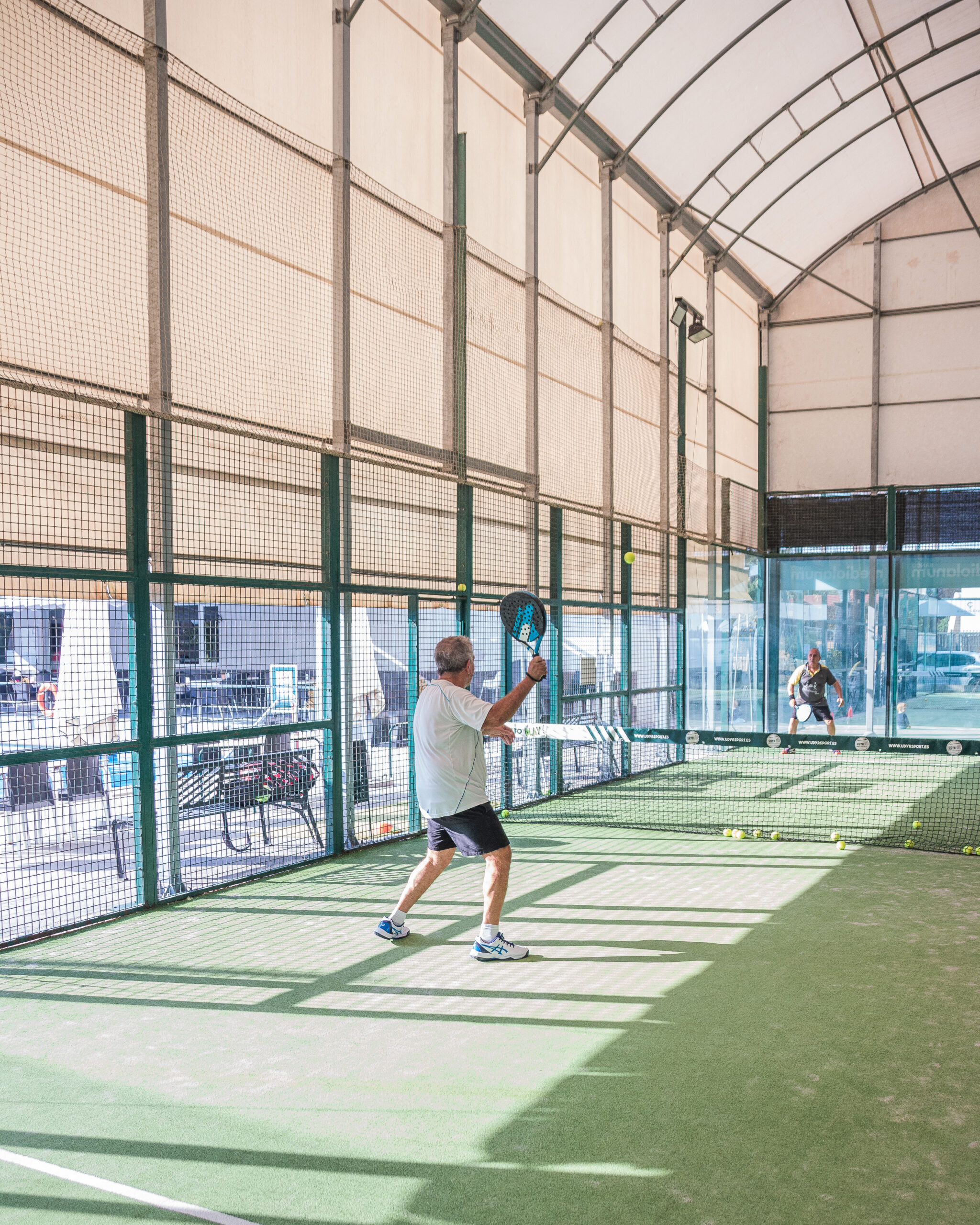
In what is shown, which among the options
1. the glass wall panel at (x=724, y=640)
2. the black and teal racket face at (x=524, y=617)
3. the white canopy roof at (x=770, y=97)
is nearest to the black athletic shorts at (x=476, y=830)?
the black and teal racket face at (x=524, y=617)

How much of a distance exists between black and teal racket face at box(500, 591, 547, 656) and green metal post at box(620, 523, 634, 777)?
5.79 metres

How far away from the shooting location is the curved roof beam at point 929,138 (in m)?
13.7

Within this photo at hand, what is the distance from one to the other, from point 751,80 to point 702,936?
35.6 feet

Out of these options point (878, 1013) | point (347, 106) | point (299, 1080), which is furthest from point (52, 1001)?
point (347, 106)

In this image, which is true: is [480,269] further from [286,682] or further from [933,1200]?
[933,1200]

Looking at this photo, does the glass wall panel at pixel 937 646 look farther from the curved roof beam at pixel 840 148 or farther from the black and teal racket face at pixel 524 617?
the black and teal racket face at pixel 524 617

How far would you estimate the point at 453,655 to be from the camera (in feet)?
18.3

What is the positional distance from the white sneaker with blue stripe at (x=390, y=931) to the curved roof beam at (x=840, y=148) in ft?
41.0

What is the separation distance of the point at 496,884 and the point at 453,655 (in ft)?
3.80

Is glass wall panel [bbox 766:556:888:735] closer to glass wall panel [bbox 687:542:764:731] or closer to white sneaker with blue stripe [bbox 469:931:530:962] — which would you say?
glass wall panel [bbox 687:542:764:731]

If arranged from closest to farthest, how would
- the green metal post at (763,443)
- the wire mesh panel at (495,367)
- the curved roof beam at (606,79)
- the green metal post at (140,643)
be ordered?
the green metal post at (140,643), the wire mesh panel at (495,367), the curved roof beam at (606,79), the green metal post at (763,443)

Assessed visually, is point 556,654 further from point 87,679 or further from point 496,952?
point 496,952

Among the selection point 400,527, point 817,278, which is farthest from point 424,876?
point 817,278

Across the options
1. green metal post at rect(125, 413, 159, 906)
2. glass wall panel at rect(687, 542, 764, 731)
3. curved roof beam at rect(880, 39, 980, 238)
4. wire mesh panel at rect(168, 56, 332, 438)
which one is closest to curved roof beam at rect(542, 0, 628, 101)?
wire mesh panel at rect(168, 56, 332, 438)
